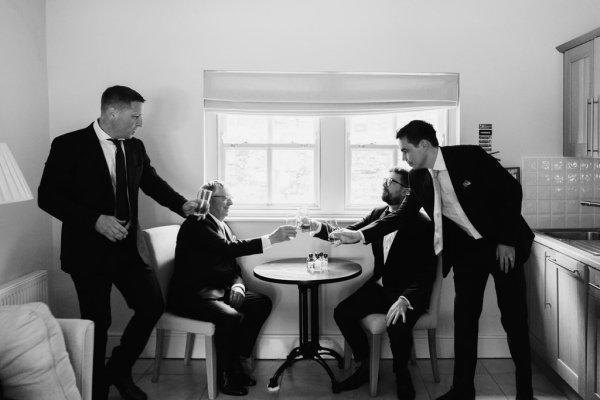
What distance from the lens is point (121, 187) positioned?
109 inches

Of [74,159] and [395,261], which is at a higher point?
[74,159]

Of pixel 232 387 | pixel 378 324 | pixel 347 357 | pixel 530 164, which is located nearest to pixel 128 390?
pixel 232 387

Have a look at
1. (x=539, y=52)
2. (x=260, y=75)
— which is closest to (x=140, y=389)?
(x=260, y=75)

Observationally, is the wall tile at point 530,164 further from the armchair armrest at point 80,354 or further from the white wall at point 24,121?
the white wall at point 24,121

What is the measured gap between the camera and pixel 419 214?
3.06 m

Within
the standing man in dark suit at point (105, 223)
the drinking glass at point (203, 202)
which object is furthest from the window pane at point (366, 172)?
the standing man in dark suit at point (105, 223)

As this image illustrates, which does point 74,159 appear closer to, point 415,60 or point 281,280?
point 281,280

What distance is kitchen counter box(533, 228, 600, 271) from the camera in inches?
99.4

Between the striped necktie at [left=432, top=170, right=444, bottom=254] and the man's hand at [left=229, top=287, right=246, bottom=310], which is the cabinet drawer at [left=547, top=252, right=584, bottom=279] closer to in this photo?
the striped necktie at [left=432, top=170, right=444, bottom=254]

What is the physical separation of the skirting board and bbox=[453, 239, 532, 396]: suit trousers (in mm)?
809

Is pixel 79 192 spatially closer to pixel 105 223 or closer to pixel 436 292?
pixel 105 223

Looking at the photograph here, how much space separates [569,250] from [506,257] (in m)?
0.39

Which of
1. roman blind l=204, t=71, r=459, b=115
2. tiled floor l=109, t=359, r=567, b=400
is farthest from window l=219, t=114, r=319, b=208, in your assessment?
tiled floor l=109, t=359, r=567, b=400

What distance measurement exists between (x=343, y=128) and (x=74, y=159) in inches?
72.7
